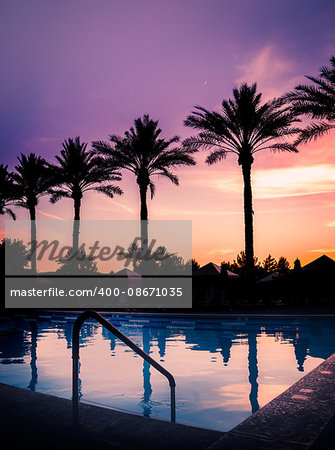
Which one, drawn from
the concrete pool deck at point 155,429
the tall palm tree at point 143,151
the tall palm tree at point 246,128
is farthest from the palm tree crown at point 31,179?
the concrete pool deck at point 155,429

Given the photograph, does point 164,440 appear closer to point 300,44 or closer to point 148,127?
point 300,44

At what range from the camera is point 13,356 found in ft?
39.4

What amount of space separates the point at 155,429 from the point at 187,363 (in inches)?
303

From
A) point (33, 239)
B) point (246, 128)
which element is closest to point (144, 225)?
point (246, 128)

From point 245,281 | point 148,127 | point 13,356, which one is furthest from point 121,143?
point 13,356

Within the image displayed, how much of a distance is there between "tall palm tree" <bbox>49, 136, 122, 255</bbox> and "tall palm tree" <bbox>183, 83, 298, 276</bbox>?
822cm

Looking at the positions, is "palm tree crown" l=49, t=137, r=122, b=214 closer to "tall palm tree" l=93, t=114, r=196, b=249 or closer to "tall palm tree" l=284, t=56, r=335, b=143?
"tall palm tree" l=93, t=114, r=196, b=249

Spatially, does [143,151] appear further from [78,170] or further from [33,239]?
[33,239]

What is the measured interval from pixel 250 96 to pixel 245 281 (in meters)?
10.4

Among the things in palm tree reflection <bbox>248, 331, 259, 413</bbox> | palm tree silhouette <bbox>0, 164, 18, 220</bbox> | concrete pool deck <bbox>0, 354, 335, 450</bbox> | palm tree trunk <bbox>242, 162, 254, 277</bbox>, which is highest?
palm tree silhouette <bbox>0, 164, 18, 220</bbox>

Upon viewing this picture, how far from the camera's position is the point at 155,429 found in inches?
139

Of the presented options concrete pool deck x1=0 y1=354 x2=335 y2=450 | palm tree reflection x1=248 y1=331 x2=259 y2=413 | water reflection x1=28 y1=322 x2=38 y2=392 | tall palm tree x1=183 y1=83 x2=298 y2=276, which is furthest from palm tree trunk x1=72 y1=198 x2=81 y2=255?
concrete pool deck x1=0 y1=354 x2=335 y2=450

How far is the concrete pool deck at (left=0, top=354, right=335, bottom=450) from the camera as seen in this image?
Result: 3195 mm

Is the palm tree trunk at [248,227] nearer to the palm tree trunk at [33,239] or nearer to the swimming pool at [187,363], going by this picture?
the swimming pool at [187,363]
